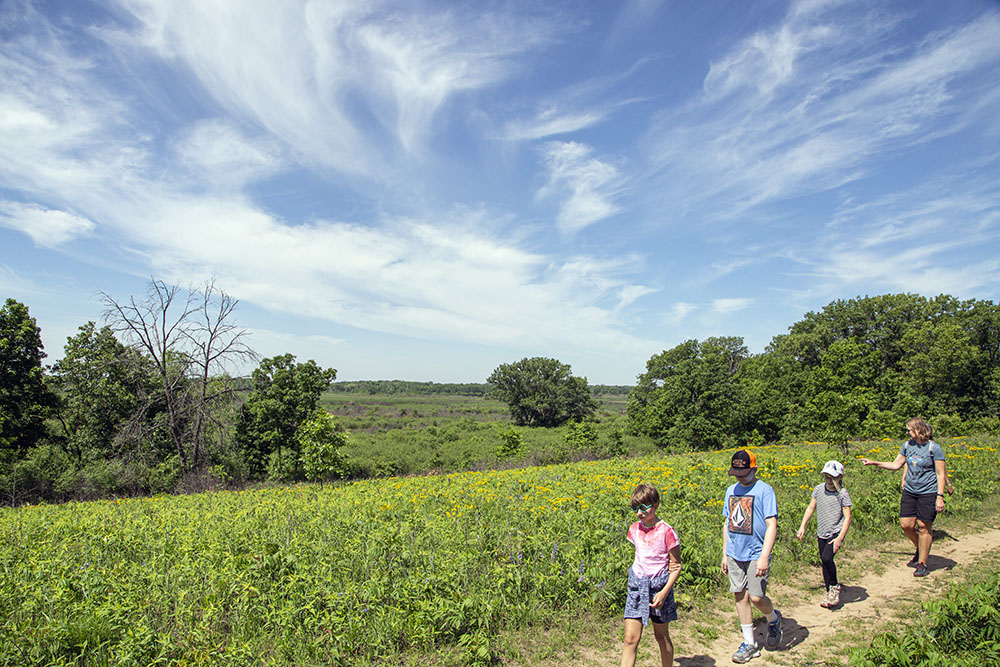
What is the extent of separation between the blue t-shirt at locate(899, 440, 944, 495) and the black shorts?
0.19 feet

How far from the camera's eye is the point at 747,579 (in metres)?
4.57

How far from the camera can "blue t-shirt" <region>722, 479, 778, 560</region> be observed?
4537 millimetres

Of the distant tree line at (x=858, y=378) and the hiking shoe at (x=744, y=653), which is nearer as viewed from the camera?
the hiking shoe at (x=744, y=653)

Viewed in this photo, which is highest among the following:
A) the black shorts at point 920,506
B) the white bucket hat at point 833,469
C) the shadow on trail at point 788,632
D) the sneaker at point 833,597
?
the white bucket hat at point 833,469

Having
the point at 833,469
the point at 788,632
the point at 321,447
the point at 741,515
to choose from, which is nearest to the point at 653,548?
the point at 741,515

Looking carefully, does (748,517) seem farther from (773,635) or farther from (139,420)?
(139,420)

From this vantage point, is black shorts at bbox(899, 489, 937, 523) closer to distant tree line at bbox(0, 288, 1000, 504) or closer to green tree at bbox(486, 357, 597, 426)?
distant tree line at bbox(0, 288, 1000, 504)

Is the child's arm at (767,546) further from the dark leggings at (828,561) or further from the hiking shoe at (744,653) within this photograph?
the dark leggings at (828,561)

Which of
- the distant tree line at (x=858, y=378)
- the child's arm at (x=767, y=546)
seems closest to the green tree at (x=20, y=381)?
the child's arm at (x=767, y=546)

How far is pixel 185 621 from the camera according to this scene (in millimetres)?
4645

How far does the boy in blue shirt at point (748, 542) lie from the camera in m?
4.51

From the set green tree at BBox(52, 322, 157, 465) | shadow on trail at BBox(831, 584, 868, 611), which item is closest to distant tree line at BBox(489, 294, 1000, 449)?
shadow on trail at BBox(831, 584, 868, 611)

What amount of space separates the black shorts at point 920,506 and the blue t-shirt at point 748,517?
Answer: 3739 millimetres

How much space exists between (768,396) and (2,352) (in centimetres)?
5530
